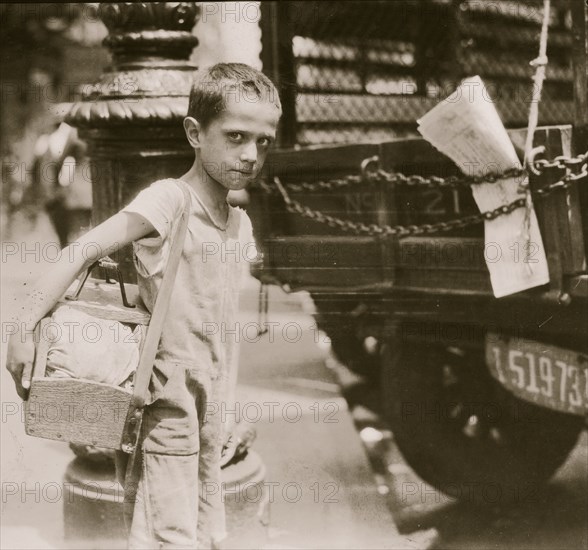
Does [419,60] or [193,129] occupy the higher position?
[419,60]

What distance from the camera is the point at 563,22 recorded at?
5352 millimetres

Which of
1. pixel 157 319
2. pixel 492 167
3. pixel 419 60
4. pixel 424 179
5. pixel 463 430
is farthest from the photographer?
pixel 419 60

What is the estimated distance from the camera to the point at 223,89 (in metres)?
2.24

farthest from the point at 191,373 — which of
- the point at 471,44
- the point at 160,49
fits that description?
the point at 471,44

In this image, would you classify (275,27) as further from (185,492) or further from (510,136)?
(185,492)

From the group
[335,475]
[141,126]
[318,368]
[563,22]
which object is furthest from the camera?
[318,368]

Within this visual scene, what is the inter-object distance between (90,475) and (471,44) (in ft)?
11.4

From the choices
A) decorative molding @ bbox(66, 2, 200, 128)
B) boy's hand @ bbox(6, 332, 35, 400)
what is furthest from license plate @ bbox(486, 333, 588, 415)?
boy's hand @ bbox(6, 332, 35, 400)

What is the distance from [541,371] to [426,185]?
852mm

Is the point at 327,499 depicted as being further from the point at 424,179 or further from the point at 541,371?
the point at 424,179

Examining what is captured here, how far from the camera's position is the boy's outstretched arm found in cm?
205

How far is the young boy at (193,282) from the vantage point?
2236mm

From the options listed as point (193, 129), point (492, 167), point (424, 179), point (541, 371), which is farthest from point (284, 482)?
point (193, 129)

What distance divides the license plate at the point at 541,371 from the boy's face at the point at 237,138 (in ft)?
5.23
